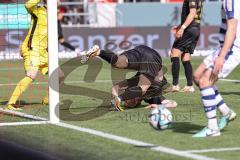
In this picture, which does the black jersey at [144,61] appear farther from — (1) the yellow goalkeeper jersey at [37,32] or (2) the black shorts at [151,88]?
(1) the yellow goalkeeper jersey at [37,32]

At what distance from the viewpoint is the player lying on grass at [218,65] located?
870cm

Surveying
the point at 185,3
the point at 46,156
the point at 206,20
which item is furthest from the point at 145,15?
the point at 46,156

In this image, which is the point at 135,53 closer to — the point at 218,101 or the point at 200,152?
the point at 218,101

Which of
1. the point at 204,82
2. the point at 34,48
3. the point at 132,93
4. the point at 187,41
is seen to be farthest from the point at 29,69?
the point at 204,82

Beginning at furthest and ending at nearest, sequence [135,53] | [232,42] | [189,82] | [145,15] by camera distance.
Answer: [145,15], [189,82], [135,53], [232,42]

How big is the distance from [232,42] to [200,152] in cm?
147

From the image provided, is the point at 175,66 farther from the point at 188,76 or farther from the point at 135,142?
the point at 135,142

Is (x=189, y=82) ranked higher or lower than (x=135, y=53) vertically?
lower

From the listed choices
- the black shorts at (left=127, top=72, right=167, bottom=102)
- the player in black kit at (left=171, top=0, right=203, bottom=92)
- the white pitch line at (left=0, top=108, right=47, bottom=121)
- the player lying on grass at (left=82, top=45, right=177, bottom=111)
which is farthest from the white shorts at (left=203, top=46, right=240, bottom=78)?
the player in black kit at (left=171, top=0, right=203, bottom=92)

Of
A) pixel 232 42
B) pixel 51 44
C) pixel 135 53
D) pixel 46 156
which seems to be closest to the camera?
pixel 46 156

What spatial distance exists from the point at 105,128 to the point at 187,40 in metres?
5.55

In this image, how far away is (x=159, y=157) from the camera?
7.75 metres

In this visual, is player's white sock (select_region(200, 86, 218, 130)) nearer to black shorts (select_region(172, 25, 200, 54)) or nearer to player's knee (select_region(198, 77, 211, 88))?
player's knee (select_region(198, 77, 211, 88))

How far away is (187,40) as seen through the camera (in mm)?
15070
